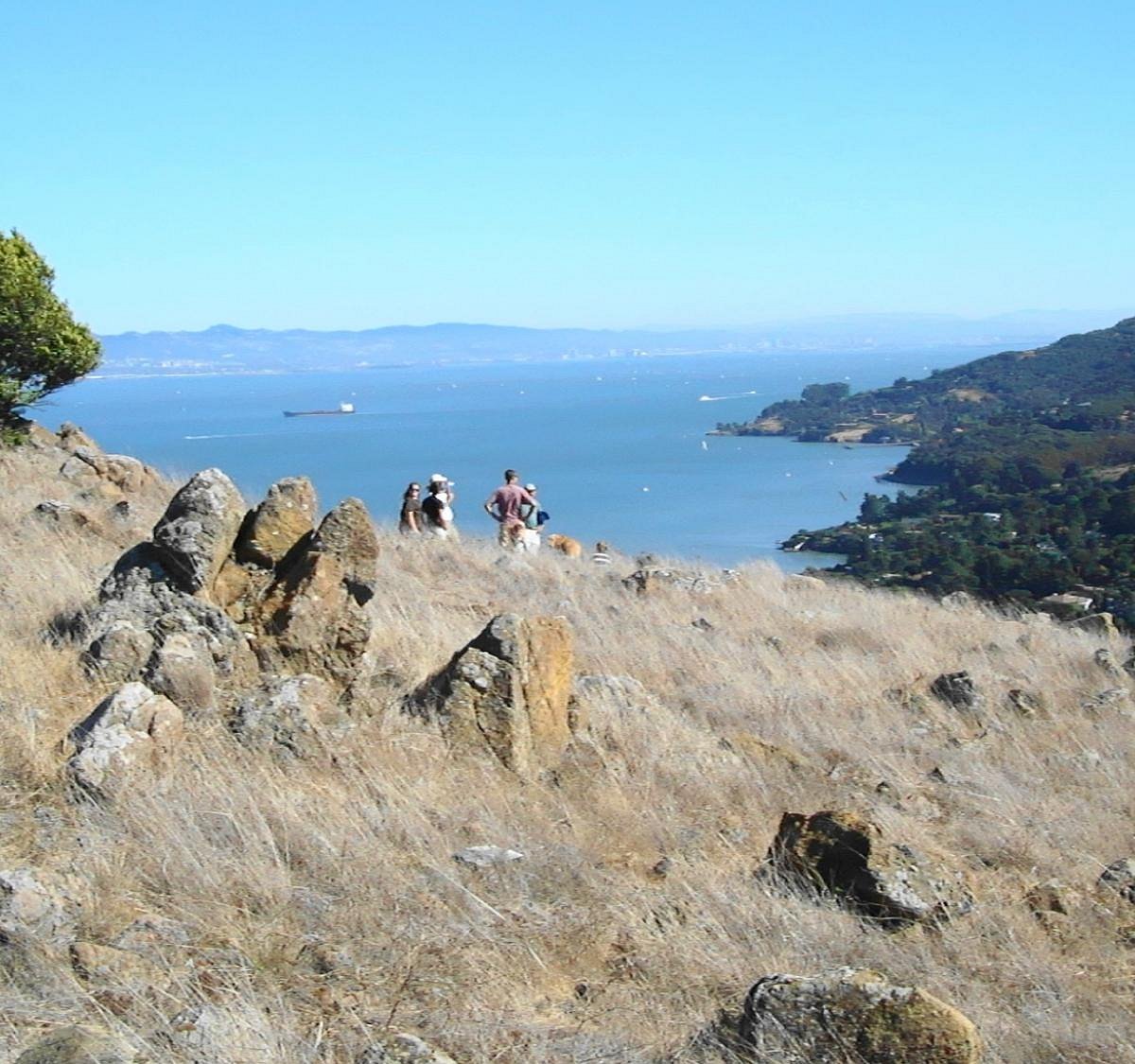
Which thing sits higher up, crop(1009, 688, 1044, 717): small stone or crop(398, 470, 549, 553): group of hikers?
crop(398, 470, 549, 553): group of hikers

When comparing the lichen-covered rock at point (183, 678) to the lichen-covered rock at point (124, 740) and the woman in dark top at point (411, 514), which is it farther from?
the woman in dark top at point (411, 514)

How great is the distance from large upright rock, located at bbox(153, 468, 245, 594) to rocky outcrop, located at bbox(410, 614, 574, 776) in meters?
1.44

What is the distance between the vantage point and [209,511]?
278 inches

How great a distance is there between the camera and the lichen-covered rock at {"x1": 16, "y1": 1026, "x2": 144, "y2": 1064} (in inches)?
129

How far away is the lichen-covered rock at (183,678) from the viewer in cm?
598

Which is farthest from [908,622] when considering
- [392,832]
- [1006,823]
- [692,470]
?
[692,470]

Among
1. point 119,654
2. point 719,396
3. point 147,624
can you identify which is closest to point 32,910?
point 119,654

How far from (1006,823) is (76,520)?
27.4 ft

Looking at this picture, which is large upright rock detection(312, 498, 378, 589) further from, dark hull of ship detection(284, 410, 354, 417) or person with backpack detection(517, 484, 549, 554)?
dark hull of ship detection(284, 410, 354, 417)

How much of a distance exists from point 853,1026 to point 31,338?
53.8 feet

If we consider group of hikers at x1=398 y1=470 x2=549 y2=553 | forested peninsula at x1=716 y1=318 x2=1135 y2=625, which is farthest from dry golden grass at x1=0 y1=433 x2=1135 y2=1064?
forested peninsula at x1=716 y1=318 x2=1135 y2=625

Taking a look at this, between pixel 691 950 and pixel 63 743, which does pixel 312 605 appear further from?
pixel 691 950

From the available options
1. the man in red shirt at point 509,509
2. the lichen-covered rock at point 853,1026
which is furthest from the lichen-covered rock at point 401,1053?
the man in red shirt at point 509,509

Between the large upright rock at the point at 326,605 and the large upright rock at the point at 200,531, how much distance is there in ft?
1.18
